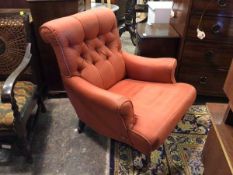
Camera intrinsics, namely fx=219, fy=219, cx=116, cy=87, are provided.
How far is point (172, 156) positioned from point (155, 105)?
0.46m

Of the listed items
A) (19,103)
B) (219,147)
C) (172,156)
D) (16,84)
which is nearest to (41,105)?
(16,84)

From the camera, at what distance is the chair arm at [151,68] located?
1.64m

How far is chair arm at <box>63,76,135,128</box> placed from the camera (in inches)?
46.7

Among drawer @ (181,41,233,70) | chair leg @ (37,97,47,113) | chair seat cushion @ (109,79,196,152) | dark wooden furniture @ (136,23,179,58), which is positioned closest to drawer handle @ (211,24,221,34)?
drawer @ (181,41,233,70)

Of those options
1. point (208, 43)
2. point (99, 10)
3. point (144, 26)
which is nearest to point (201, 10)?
point (208, 43)

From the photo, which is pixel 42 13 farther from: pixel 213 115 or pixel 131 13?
pixel 131 13

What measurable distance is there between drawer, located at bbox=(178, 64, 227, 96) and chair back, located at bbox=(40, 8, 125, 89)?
61 centimetres

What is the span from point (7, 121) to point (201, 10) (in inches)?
61.9

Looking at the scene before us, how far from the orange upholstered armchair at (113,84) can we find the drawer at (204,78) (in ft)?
1.33

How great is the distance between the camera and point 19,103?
1431 millimetres

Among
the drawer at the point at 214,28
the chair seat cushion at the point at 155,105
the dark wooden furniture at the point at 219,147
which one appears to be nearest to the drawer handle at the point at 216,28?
the drawer at the point at 214,28

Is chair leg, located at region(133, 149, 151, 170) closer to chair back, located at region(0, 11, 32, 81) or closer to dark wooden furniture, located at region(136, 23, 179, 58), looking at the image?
dark wooden furniture, located at region(136, 23, 179, 58)

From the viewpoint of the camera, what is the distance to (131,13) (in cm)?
341

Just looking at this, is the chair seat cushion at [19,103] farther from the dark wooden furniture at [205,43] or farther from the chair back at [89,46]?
the dark wooden furniture at [205,43]
